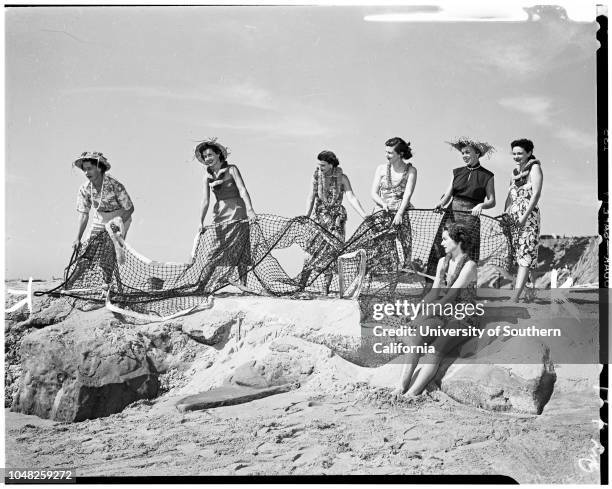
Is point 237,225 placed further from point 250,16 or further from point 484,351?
point 484,351

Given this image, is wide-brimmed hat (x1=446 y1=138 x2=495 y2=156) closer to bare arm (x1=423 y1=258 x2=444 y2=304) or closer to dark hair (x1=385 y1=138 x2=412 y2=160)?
dark hair (x1=385 y1=138 x2=412 y2=160)

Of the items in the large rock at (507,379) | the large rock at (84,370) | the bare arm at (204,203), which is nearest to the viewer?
the large rock at (507,379)

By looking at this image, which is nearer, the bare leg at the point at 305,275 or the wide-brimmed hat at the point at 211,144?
the wide-brimmed hat at the point at 211,144

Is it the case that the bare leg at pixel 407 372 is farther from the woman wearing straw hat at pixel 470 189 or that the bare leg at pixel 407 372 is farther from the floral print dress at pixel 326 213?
the floral print dress at pixel 326 213

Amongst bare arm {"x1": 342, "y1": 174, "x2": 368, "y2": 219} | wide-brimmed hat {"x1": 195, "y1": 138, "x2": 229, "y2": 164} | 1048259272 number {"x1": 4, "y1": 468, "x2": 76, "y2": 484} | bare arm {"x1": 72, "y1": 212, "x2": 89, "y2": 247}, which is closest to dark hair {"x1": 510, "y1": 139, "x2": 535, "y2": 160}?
bare arm {"x1": 342, "y1": 174, "x2": 368, "y2": 219}

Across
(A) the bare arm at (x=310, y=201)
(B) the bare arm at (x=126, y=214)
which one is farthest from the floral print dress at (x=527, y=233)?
(B) the bare arm at (x=126, y=214)

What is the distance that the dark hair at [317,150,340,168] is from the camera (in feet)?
19.4

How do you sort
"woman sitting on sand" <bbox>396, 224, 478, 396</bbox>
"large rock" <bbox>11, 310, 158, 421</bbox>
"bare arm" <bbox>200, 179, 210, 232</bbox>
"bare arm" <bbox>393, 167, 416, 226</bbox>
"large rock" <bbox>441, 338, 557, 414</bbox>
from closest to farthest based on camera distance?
1. "large rock" <bbox>441, 338, 557, 414</bbox>
2. "woman sitting on sand" <bbox>396, 224, 478, 396</bbox>
3. "large rock" <bbox>11, 310, 158, 421</bbox>
4. "bare arm" <bbox>393, 167, 416, 226</bbox>
5. "bare arm" <bbox>200, 179, 210, 232</bbox>

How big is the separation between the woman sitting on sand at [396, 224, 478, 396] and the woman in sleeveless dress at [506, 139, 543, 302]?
414mm

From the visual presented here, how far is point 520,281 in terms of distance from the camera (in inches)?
232

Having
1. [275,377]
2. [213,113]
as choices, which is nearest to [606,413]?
[275,377]

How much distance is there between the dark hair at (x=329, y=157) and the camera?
5.93 metres

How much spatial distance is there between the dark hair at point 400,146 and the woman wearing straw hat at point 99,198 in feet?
6.86

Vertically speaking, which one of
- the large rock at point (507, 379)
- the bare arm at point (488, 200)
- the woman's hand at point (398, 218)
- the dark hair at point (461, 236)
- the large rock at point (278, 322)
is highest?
the bare arm at point (488, 200)
